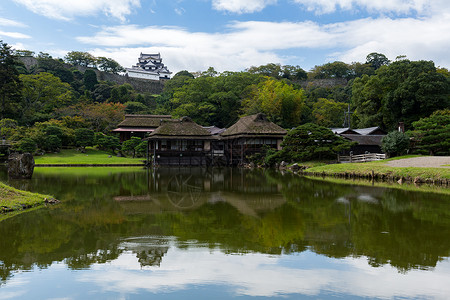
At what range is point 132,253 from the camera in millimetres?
6715

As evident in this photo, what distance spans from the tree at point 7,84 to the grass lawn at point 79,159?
9504mm

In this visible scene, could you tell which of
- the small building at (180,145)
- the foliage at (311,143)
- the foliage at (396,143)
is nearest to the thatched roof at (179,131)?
the small building at (180,145)

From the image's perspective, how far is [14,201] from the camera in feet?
36.0

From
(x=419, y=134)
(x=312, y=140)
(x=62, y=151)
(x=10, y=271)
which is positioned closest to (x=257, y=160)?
(x=312, y=140)

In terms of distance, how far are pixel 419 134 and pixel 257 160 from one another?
15.4 meters

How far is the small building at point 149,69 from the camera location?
91.1m

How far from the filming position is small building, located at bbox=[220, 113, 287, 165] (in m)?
37.9

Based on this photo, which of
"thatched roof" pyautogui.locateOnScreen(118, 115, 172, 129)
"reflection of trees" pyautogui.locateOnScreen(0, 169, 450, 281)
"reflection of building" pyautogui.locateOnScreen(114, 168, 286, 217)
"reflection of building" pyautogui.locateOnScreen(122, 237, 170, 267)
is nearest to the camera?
"reflection of building" pyautogui.locateOnScreen(122, 237, 170, 267)

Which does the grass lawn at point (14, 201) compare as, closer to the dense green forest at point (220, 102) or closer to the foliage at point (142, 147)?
the dense green forest at point (220, 102)

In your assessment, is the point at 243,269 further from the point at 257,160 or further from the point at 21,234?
the point at 257,160

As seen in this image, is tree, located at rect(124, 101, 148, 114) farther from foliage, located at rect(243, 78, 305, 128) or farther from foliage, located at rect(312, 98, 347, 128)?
foliage, located at rect(312, 98, 347, 128)

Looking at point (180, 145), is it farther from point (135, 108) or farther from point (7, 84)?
point (135, 108)

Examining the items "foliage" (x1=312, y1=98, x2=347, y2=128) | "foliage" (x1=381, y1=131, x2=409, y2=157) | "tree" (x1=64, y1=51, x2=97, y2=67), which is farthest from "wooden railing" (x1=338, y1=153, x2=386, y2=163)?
"tree" (x1=64, y1=51, x2=97, y2=67)

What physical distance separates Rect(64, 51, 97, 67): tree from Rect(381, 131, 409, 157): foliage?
71612mm
